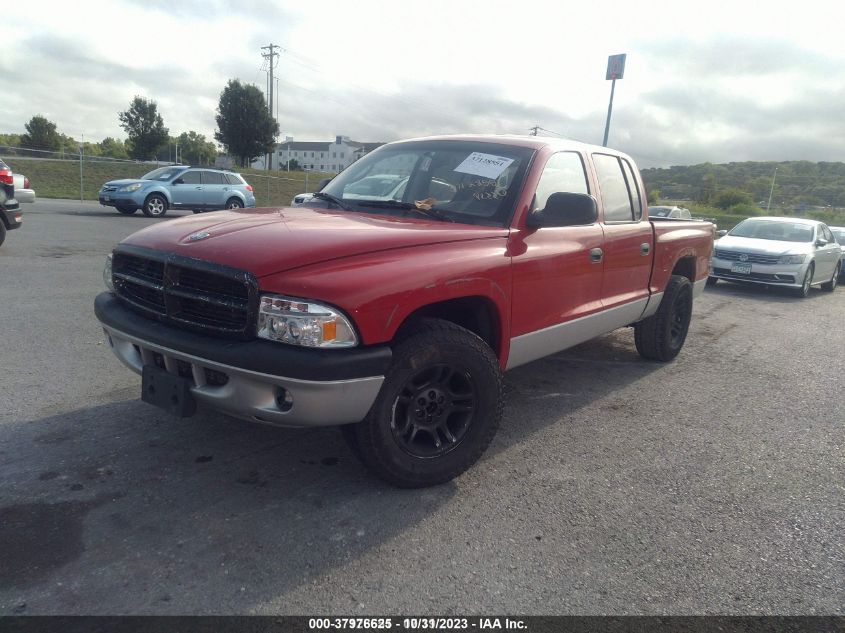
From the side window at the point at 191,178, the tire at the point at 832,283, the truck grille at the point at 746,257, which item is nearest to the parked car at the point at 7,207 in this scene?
the side window at the point at 191,178

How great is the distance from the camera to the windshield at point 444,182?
374 centimetres

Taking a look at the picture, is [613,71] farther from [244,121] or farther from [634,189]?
[244,121]

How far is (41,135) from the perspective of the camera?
6150cm

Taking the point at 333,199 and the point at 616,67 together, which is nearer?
the point at 333,199

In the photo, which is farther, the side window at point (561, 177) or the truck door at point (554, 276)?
the side window at point (561, 177)

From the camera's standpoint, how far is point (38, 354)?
4.88m

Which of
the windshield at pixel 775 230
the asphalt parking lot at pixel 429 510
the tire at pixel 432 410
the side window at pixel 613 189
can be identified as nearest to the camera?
the asphalt parking lot at pixel 429 510

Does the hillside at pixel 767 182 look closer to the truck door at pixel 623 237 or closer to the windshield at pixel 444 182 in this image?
the truck door at pixel 623 237

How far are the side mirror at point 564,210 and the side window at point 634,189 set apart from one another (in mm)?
1640

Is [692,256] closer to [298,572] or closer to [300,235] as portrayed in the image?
[300,235]

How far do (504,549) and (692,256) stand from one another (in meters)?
4.19

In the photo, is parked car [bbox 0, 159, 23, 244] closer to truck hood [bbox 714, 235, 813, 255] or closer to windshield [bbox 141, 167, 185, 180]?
windshield [bbox 141, 167, 185, 180]

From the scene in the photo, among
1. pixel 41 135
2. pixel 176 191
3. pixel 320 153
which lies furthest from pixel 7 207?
pixel 320 153

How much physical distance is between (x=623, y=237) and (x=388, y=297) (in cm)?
252
